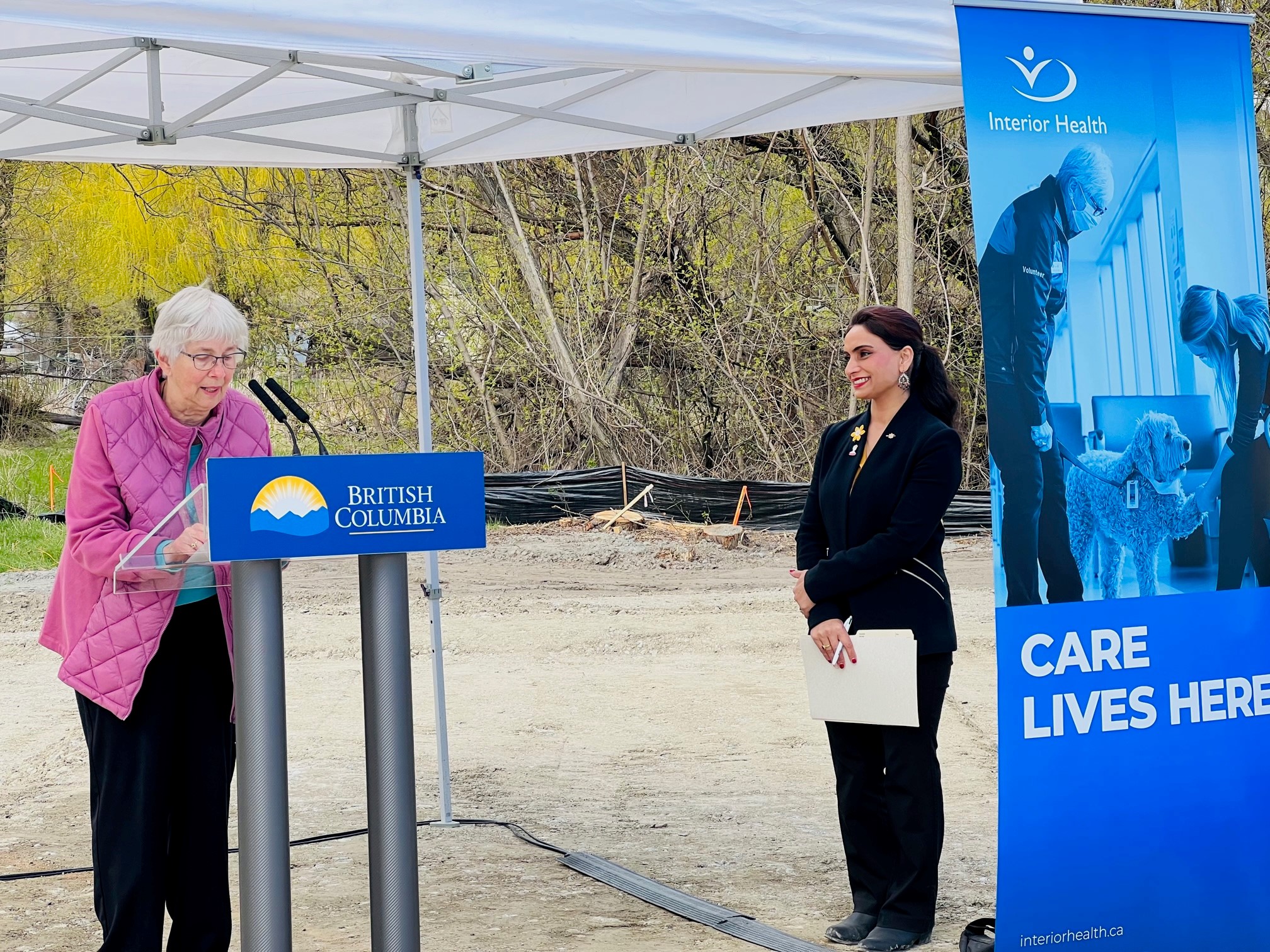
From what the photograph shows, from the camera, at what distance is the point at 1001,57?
9.12ft

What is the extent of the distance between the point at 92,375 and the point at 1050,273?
15155 millimetres

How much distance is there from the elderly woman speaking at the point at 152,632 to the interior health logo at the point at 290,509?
16.8 inches

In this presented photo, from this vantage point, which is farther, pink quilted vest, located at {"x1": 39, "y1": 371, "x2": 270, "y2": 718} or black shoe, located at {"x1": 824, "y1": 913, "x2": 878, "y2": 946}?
black shoe, located at {"x1": 824, "y1": 913, "x2": 878, "y2": 946}

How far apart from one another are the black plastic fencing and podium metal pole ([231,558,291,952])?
10.5 m

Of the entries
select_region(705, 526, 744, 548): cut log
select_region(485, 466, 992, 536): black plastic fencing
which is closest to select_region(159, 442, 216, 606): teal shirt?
select_region(705, 526, 744, 548): cut log

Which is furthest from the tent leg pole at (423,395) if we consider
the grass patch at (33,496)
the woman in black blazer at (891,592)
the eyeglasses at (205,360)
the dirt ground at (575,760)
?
the grass patch at (33,496)

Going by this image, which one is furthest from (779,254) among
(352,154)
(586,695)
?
(352,154)

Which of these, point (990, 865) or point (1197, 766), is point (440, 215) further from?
point (1197, 766)

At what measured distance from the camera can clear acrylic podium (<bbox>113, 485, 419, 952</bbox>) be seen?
7.41 ft

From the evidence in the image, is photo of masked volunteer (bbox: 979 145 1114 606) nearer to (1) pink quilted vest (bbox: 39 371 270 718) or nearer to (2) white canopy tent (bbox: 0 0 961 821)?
(2) white canopy tent (bbox: 0 0 961 821)

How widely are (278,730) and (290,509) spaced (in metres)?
0.40

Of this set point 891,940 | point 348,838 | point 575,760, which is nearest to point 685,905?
point 891,940

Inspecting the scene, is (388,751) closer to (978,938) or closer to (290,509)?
(290,509)

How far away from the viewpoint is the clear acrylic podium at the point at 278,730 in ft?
7.41
